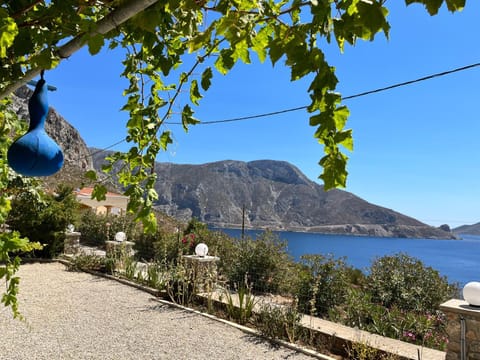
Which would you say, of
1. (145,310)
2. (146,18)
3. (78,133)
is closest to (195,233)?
(145,310)

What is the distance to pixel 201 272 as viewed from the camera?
637 cm

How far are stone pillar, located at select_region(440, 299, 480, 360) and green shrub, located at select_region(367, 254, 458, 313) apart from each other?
8.76 ft

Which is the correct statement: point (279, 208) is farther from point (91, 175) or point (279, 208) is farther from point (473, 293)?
point (91, 175)

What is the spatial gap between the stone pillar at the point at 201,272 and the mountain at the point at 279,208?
9194 centimetres

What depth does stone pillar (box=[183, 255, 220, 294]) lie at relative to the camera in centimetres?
618

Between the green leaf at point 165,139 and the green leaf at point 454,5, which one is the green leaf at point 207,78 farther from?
the green leaf at point 454,5

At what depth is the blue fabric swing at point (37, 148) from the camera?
115cm

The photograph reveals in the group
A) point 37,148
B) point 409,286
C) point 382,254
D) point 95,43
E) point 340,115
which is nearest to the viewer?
point 340,115

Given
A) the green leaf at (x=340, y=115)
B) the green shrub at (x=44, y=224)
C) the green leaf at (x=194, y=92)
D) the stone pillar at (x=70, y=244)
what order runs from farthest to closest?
the stone pillar at (x=70, y=244) → the green shrub at (x=44, y=224) → the green leaf at (x=194, y=92) → the green leaf at (x=340, y=115)

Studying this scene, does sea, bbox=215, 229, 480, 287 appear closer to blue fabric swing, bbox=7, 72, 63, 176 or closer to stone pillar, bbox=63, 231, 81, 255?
stone pillar, bbox=63, 231, 81, 255

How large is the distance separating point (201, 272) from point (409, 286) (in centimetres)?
391

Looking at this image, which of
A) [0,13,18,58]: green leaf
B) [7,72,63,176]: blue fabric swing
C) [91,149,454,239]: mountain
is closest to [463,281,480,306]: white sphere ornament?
[7,72,63,176]: blue fabric swing

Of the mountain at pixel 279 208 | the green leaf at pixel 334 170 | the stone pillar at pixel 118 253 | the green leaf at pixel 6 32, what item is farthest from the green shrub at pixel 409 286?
the mountain at pixel 279 208

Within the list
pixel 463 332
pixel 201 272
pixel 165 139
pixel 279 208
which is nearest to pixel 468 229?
pixel 279 208
